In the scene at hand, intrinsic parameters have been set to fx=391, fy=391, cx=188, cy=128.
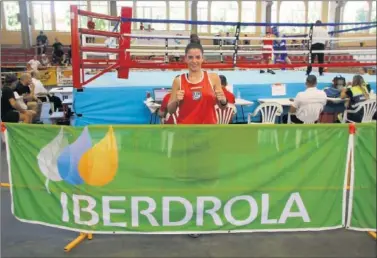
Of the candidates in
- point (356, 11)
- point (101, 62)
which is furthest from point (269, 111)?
point (356, 11)

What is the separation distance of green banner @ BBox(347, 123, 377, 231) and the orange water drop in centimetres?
167

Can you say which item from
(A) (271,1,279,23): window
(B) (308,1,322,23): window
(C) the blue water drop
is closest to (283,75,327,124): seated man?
(C) the blue water drop

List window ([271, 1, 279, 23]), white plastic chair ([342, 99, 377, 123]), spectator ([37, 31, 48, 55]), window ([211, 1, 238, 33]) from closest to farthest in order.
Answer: white plastic chair ([342, 99, 377, 123]) < spectator ([37, 31, 48, 55]) < window ([211, 1, 238, 33]) < window ([271, 1, 279, 23])

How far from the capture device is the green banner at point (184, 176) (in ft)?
8.80

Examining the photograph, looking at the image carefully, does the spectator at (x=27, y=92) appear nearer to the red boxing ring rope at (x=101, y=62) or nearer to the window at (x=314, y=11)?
the red boxing ring rope at (x=101, y=62)

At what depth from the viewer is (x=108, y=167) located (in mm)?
2709

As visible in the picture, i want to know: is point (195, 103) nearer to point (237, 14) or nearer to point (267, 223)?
point (267, 223)

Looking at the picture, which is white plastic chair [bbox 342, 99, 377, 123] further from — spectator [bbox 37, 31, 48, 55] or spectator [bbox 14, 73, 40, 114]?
spectator [bbox 37, 31, 48, 55]

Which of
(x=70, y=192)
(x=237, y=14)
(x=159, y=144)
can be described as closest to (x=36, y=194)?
(x=70, y=192)

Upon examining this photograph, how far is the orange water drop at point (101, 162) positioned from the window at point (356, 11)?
74.5 feet

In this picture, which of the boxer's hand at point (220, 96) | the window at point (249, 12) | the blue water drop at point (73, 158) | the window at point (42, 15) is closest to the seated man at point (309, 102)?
the boxer's hand at point (220, 96)

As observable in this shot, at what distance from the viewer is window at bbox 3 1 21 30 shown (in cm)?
2012

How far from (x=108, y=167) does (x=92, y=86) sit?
10.3 ft

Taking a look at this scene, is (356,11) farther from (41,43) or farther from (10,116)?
(10,116)
